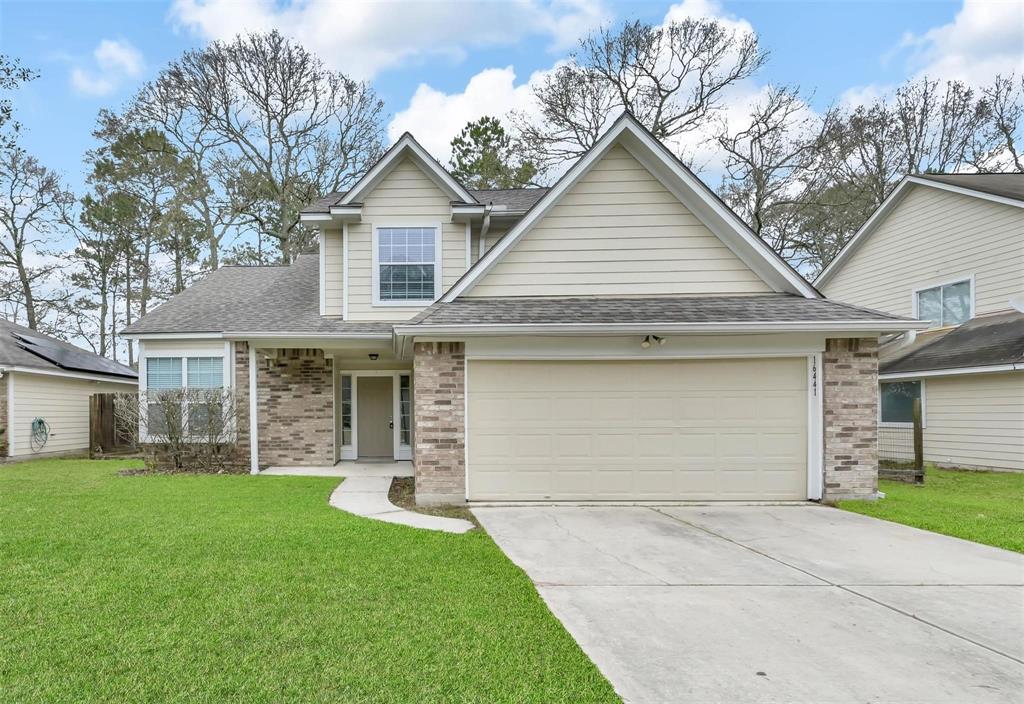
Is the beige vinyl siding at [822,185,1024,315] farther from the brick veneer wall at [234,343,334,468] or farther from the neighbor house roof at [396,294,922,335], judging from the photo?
the brick veneer wall at [234,343,334,468]

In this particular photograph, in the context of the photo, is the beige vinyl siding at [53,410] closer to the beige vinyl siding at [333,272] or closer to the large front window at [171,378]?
the large front window at [171,378]

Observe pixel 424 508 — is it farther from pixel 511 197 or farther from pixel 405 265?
pixel 511 197

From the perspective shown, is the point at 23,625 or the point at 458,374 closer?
the point at 23,625

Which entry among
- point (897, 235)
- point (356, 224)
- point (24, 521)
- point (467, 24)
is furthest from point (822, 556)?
point (897, 235)

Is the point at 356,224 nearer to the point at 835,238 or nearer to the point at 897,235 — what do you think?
the point at 897,235

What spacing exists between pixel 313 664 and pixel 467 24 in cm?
1404

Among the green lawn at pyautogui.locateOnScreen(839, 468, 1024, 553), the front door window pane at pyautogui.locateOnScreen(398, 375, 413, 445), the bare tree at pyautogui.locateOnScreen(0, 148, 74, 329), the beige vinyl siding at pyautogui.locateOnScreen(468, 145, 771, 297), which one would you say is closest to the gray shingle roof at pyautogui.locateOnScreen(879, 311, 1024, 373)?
the green lawn at pyautogui.locateOnScreen(839, 468, 1024, 553)

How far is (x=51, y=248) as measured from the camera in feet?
80.0

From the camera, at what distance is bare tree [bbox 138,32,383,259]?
21.1m

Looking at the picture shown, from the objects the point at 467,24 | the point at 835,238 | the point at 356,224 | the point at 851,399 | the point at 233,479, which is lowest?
the point at 233,479

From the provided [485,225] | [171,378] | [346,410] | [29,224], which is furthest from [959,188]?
[29,224]

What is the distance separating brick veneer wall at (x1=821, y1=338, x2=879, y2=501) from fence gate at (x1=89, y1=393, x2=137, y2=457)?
1624 cm

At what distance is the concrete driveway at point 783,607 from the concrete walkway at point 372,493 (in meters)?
0.96

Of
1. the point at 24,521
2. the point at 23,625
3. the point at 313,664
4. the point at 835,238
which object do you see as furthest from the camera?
the point at 835,238
